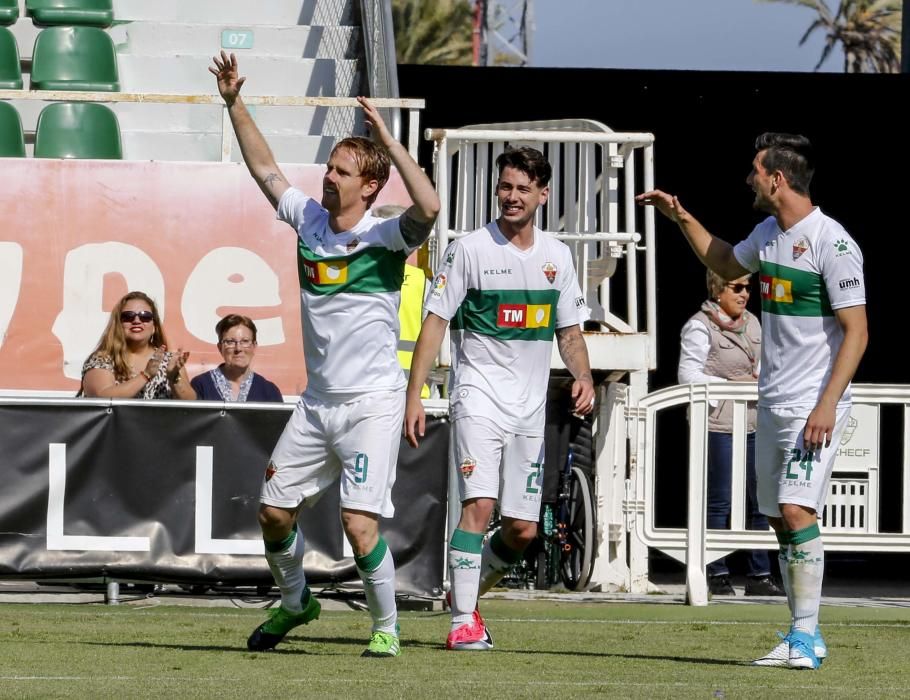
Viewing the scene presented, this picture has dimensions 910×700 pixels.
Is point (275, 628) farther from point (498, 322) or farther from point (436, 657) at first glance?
point (498, 322)

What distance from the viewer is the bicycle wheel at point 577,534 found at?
449 inches

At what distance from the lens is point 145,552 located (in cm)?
966

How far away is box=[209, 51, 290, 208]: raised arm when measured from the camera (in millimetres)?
7121

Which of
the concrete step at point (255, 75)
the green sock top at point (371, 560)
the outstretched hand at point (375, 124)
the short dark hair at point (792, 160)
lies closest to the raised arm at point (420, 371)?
the green sock top at point (371, 560)

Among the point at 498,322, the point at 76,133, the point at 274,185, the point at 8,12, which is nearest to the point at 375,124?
the point at 274,185

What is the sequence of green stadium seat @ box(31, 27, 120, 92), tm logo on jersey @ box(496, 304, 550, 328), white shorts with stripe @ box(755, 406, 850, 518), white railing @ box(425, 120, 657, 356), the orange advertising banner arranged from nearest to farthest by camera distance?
white shorts with stripe @ box(755, 406, 850, 518) → tm logo on jersey @ box(496, 304, 550, 328) → white railing @ box(425, 120, 657, 356) → the orange advertising banner → green stadium seat @ box(31, 27, 120, 92)

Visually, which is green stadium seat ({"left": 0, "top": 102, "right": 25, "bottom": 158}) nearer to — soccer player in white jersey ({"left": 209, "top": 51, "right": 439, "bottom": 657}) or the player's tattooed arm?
the player's tattooed arm

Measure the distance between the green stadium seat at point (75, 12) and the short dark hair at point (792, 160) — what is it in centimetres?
1056

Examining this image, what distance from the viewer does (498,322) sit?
7.46 m

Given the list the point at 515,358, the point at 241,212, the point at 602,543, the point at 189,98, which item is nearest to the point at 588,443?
the point at 602,543

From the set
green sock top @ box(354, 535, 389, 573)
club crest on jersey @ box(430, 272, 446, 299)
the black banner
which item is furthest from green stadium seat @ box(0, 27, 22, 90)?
green sock top @ box(354, 535, 389, 573)

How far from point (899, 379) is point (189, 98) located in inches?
264

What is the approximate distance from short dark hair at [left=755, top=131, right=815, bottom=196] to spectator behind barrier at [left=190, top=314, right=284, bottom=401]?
4193 millimetres

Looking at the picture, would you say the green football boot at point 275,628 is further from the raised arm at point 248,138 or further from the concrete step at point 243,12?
the concrete step at point 243,12
